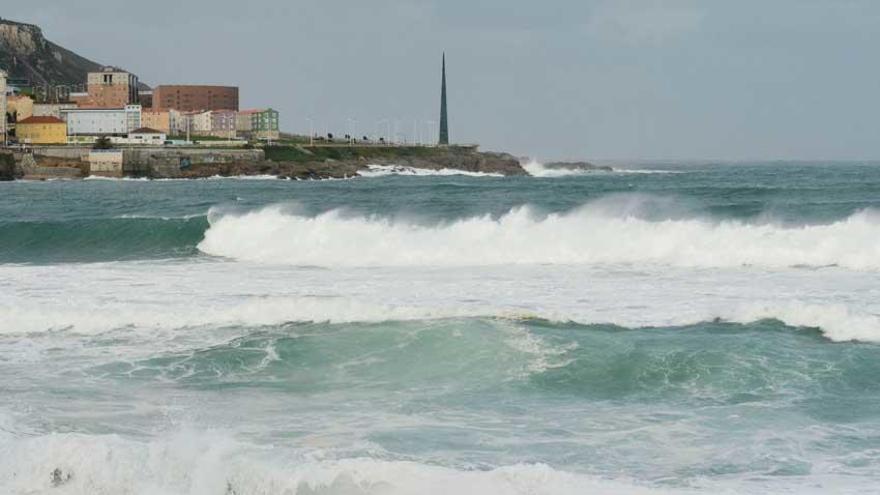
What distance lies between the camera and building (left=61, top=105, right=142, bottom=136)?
132 metres

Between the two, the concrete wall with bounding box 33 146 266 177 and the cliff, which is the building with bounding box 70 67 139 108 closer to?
the cliff

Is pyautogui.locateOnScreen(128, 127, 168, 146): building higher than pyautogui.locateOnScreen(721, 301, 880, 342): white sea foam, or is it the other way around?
pyautogui.locateOnScreen(128, 127, 168, 146): building

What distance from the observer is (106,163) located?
10094 cm

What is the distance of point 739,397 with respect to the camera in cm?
1455

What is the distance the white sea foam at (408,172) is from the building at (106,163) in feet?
68.0

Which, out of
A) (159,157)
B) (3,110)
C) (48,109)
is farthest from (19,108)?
(159,157)

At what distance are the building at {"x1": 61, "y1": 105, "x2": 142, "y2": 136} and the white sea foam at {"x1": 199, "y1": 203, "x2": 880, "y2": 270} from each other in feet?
331

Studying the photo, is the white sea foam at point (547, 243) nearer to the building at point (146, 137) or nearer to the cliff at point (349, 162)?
the cliff at point (349, 162)

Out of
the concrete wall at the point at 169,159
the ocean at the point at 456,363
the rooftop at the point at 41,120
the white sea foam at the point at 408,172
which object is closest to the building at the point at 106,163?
the concrete wall at the point at 169,159

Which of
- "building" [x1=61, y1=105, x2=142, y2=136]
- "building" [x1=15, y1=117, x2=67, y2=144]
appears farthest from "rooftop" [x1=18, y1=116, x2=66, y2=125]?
"building" [x1=61, y1=105, x2=142, y2=136]

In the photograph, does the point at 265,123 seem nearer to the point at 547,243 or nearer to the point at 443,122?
the point at 443,122

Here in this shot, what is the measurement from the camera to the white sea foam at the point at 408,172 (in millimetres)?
109062

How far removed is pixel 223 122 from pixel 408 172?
4552 cm

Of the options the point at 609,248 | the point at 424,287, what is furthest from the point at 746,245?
the point at 424,287
